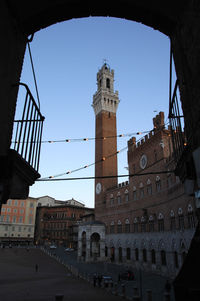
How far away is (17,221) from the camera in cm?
5956

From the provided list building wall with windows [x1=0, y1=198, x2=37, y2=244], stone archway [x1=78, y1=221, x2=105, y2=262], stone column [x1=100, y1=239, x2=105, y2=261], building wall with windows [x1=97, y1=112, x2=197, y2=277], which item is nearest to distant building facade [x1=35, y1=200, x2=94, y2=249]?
building wall with windows [x1=0, y1=198, x2=37, y2=244]

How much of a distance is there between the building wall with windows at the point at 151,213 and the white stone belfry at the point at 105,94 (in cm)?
1464

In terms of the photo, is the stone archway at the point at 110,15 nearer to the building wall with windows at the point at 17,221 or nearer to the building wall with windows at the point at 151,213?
the building wall with windows at the point at 151,213

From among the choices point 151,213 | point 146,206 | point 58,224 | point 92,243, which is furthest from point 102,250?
point 58,224

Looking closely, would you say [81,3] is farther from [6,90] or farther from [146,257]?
[146,257]

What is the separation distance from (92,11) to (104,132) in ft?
129

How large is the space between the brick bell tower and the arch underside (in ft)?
104

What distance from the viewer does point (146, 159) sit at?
31.2 meters

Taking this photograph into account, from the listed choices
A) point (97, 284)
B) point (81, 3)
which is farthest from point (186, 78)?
point (97, 284)

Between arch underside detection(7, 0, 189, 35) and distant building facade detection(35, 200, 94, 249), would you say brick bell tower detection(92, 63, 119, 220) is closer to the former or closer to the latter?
distant building facade detection(35, 200, 94, 249)

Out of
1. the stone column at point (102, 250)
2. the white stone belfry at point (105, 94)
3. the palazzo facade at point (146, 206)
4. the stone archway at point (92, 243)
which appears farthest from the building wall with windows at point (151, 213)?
the white stone belfry at point (105, 94)

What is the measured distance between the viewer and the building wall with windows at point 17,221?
5788 centimetres

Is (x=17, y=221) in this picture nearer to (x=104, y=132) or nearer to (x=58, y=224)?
(x=58, y=224)

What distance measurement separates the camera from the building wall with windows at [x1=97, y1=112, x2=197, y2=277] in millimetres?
21406
